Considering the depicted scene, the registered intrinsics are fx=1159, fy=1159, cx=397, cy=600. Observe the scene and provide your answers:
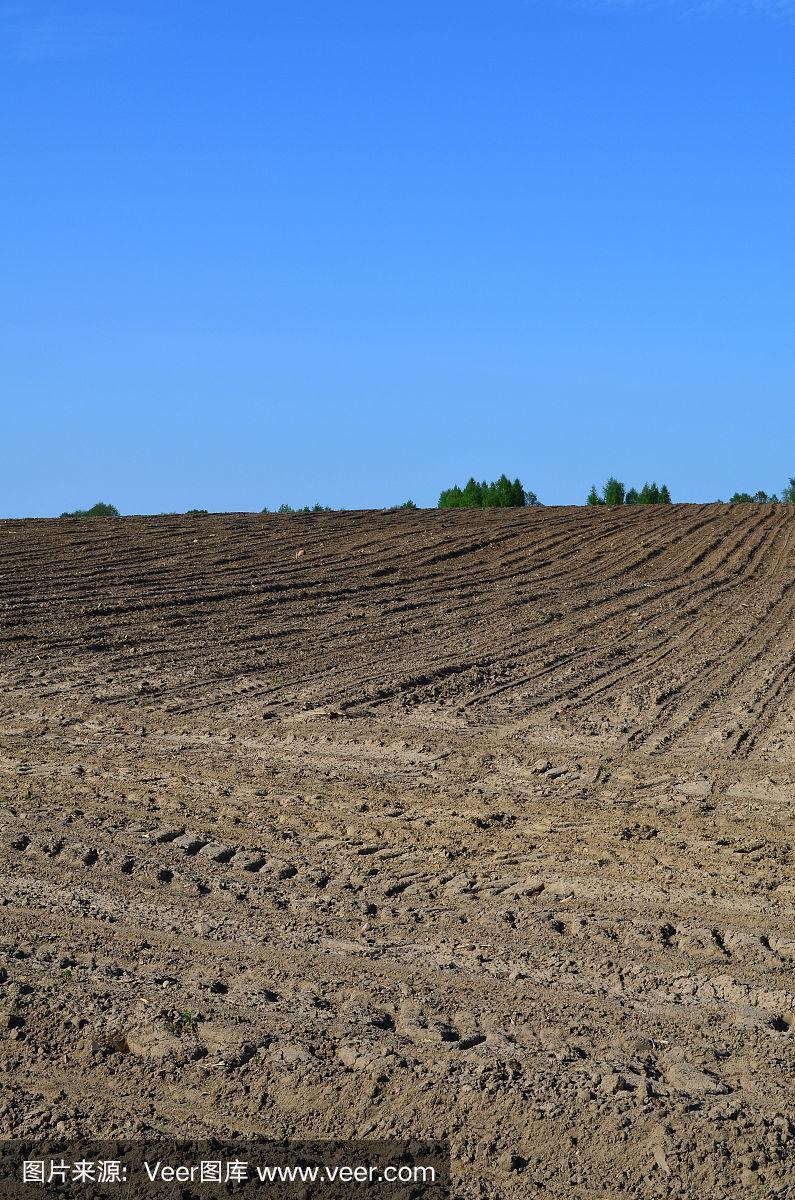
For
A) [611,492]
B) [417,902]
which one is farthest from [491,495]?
[417,902]

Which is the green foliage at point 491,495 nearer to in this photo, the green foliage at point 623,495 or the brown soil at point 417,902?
the green foliage at point 623,495

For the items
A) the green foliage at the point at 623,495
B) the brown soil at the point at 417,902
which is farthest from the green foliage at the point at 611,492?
the brown soil at the point at 417,902

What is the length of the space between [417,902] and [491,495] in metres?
75.1

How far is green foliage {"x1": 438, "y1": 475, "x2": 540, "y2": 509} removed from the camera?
260 feet

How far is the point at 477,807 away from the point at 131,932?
2.65 m

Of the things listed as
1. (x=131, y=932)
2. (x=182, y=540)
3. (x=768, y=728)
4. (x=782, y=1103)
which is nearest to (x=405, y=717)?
(x=768, y=728)

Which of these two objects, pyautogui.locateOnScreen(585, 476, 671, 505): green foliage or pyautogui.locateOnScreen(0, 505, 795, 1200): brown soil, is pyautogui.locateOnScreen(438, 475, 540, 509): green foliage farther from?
pyautogui.locateOnScreen(0, 505, 795, 1200): brown soil

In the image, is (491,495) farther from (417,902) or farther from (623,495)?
(417,902)

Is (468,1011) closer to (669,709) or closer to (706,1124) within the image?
(706,1124)

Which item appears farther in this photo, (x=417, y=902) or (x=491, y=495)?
(x=491, y=495)

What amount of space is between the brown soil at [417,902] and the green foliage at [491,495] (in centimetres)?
6555

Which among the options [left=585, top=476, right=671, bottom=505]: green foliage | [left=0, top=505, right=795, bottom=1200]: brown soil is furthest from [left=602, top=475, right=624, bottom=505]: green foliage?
[left=0, top=505, right=795, bottom=1200]: brown soil

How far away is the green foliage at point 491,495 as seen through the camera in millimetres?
79312

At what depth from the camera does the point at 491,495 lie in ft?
263
